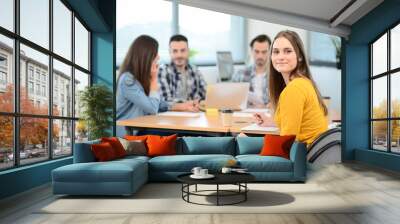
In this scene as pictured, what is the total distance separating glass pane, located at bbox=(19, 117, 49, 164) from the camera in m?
5.25

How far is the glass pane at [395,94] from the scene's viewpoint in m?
7.86

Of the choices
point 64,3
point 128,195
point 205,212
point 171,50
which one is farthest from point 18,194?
point 171,50

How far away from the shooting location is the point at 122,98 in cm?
846

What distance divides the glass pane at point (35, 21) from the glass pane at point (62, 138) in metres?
1.24

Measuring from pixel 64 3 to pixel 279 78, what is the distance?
404 centimetres

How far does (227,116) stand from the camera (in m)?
7.81

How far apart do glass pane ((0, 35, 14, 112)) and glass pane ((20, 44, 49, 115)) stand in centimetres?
30

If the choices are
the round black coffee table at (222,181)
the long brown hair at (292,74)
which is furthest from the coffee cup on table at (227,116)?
the round black coffee table at (222,181)

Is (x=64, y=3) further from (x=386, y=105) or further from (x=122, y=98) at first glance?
(x=386, y=105)

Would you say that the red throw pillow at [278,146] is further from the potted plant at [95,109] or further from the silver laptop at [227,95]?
the potted plant at [95,109]

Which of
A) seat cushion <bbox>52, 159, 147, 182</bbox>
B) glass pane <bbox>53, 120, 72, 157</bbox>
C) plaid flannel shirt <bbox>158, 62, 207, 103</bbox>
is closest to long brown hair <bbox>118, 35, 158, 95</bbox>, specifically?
plaid flannel shirt <bbox>158, 62, 207, 103</bbox>

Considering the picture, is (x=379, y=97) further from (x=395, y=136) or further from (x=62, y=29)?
(x=62, y=29)

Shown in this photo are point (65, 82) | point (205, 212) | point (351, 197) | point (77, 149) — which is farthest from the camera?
point (65, 82)

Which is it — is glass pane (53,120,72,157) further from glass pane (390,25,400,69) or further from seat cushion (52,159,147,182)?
glass pane (390,25,400,69)
